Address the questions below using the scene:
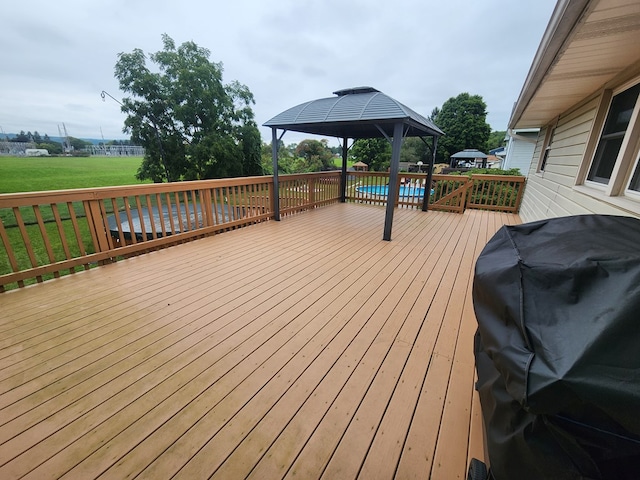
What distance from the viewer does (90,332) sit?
2111mm

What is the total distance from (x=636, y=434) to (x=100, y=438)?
205 cm

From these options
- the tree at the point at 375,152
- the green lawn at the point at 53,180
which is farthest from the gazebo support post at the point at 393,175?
the tree at the point at 375,152

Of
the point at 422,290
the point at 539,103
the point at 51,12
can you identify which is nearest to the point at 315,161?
the point at 51,12

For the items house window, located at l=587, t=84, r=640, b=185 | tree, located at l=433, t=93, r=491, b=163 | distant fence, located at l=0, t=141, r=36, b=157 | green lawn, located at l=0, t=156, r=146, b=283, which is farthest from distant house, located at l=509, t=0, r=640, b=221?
tree, located at l=433, t=93, r=491, b=163

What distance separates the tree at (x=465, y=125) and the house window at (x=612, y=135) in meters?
27.8

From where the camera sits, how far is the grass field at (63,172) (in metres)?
13.5

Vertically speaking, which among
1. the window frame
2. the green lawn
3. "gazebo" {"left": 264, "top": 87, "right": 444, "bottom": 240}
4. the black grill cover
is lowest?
the green lawn

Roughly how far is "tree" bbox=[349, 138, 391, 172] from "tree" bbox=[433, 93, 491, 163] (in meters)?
6.99

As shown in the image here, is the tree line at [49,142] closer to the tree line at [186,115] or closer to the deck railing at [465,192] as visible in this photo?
the tree line at [186,115]

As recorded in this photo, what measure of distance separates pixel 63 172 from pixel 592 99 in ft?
81.3

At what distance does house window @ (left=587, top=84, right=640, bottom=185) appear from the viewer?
93.8 inches

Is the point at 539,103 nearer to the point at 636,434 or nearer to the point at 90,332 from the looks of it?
the point at 636,434

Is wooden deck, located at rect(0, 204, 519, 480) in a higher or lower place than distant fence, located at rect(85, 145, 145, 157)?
lower

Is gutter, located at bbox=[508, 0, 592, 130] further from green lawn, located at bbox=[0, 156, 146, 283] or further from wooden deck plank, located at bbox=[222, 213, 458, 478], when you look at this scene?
green lawn, located at bbox=[0, 156, 146, 283]
